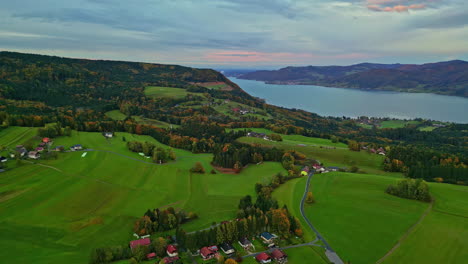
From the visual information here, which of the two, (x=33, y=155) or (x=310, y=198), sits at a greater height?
(x=33, y=155)

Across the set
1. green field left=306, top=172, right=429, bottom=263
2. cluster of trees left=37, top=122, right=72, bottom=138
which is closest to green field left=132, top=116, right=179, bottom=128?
cluster of trees left=37, top=122, right=72, bottom=138

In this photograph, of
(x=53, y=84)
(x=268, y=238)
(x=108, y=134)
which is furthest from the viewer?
(x=53, y=84)

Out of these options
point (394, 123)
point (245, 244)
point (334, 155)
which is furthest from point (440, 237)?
point (394, 123)

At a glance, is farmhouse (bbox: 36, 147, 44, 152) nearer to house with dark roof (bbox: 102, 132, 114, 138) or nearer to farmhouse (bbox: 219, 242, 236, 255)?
house with dark roof (bbox: 102, 132, 114, 138)

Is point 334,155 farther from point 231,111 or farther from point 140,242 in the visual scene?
point 231,111

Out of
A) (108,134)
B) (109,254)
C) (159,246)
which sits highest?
(108,134)
